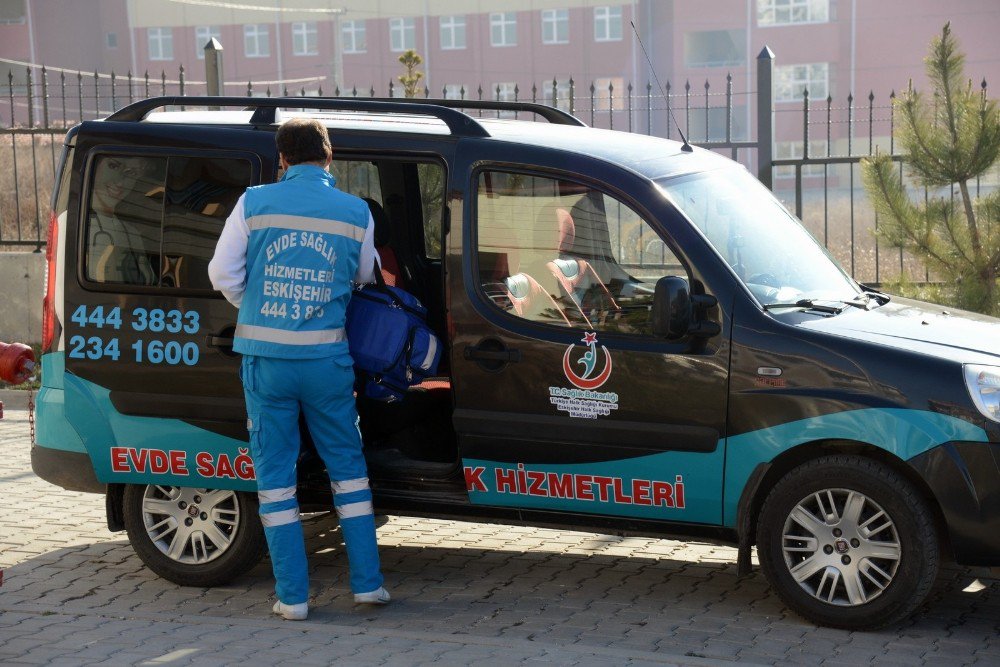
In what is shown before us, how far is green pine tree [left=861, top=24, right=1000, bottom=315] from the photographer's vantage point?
9422 mm

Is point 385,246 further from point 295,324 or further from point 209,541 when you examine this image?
point 209,541

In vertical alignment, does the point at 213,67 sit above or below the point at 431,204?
above

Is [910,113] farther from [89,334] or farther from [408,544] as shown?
[89,334]

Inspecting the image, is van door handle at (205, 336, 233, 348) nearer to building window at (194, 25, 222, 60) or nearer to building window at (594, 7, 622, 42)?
building window at (594, 7, 622, 42)

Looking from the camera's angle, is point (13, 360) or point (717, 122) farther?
point (717, 122)

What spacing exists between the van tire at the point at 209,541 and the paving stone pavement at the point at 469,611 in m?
0.08

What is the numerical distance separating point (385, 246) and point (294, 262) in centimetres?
109

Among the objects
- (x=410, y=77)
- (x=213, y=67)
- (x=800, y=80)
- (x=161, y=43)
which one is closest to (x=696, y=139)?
(x=410, y=77)

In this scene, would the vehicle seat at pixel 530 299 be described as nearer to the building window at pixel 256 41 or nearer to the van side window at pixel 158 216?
the van side window at pixel 158 216

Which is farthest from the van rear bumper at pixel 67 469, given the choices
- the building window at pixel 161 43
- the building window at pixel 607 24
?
the building window at pixel 161 43

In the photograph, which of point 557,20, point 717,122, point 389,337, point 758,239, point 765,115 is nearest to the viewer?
point 389,337

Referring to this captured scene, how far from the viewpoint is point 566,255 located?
5.39 m

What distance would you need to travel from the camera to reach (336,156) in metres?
5.76

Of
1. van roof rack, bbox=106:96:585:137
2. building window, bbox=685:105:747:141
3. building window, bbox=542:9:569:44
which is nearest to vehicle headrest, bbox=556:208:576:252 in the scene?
van roof rack, bbox=106:96:585:137
